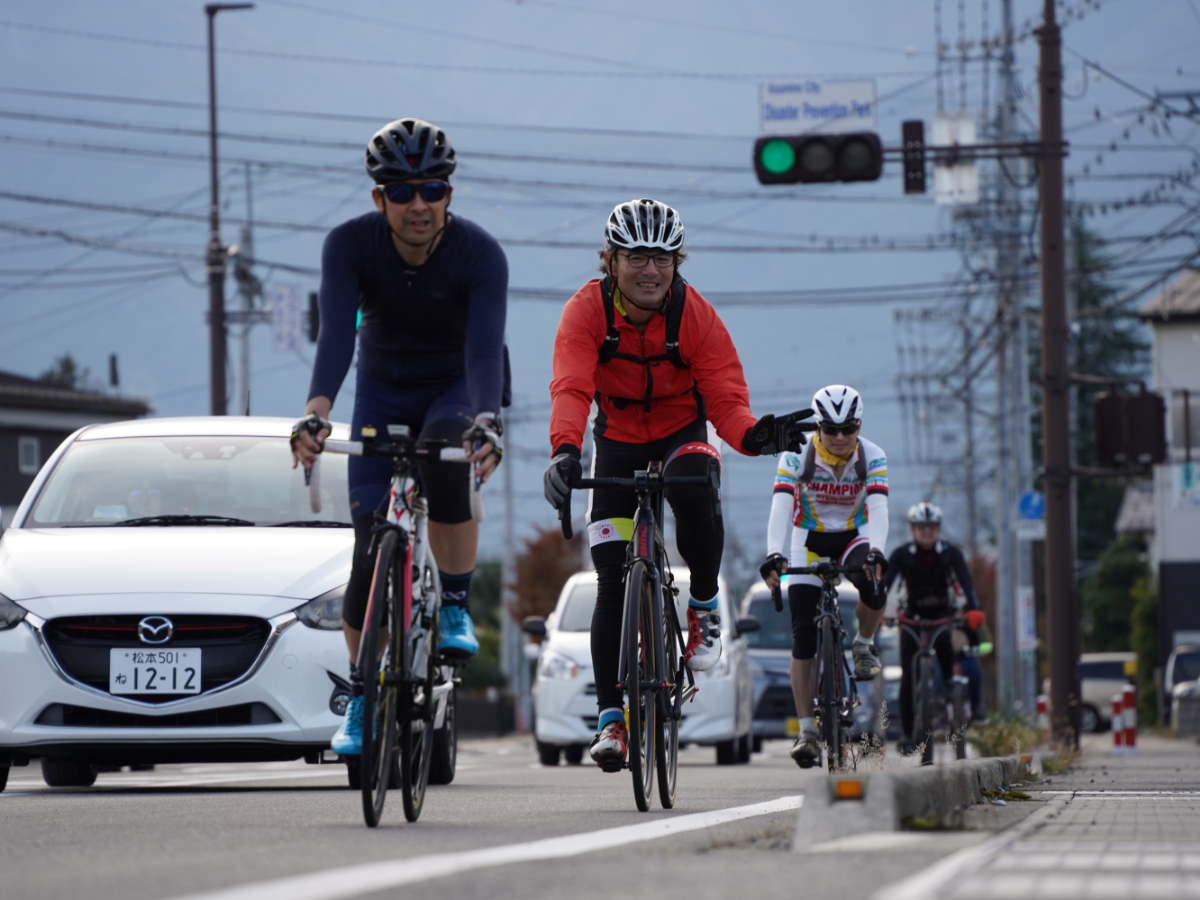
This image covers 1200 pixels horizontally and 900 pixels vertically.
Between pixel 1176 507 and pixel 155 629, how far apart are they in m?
48.6

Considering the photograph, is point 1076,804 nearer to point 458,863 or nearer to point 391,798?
point 391,798

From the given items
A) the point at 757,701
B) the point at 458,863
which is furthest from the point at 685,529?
the point at 757,701

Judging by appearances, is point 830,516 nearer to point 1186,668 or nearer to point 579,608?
point 579,608

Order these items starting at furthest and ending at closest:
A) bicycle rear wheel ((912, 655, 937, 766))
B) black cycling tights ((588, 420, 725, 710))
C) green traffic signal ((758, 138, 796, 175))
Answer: green traffic signal ((758, 138, 796, 175)) → bicycle rear wheel ((912, 655, 937, 766)) → black cycling tights ((588, 420, 725, 710))

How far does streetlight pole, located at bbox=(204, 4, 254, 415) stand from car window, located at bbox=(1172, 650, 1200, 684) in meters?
24.0

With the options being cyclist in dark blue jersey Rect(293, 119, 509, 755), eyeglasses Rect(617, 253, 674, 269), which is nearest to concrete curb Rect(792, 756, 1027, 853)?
cyclist in dark blue jersey Rect(293, 119, 509, 755)

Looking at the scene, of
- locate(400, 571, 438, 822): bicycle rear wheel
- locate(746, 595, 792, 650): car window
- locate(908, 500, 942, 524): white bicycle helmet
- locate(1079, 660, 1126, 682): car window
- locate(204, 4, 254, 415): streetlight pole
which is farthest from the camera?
locate(1079, 660, 1126, 682): car window

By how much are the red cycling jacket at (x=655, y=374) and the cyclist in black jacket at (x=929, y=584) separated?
620 cm

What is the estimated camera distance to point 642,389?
7.09 meters

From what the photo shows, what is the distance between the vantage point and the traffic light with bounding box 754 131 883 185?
577 inches

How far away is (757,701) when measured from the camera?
22.3m

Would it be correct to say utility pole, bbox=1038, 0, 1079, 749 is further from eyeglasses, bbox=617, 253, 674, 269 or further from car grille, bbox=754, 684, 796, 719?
eyeglasses, bbox=617, 253, 674, 269

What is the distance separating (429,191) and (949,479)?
8220 centimetres

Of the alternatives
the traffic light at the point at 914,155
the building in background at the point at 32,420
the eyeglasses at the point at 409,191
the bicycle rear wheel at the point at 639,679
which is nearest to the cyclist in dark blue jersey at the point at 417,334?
the eyeglasses at the point at 409,191
